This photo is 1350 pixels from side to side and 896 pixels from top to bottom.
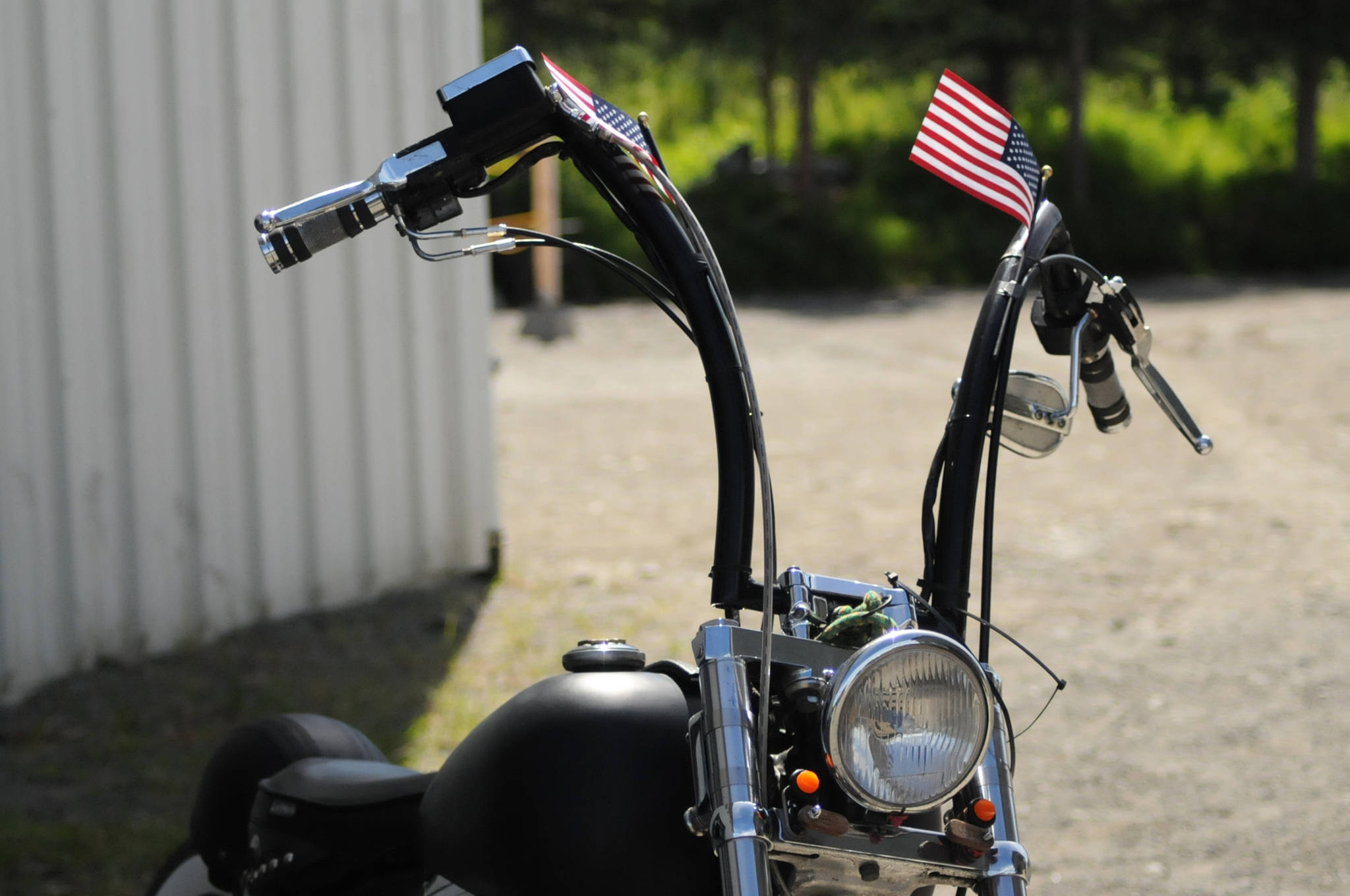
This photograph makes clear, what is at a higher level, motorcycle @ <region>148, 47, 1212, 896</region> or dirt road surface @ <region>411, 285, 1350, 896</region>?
motorcycle @ <region>148, 47, 1212, 896</region>

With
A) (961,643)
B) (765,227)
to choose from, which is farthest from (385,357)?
(765,227)

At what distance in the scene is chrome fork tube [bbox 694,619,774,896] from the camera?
4.34 ft

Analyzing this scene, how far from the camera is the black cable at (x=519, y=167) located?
161 centimetres

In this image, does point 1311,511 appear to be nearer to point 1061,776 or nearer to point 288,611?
point 1061,776

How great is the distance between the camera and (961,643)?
1442 mm

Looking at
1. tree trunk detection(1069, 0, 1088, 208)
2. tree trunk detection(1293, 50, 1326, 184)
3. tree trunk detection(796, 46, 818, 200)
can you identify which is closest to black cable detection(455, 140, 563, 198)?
tree trunk detection(796, 46, 818, 200)

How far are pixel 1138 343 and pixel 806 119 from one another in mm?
18047

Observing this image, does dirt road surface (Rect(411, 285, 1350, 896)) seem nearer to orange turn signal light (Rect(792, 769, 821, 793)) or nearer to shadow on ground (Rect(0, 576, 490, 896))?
shadow on ground (Rect(0, 576, 490, 896))

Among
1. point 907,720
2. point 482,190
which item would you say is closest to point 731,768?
point 907,720

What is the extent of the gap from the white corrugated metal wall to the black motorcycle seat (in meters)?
2.81

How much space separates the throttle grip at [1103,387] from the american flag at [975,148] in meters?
0.26

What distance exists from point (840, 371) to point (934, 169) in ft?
33.9

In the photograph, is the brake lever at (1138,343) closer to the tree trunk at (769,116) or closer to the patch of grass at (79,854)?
the patch of grass at (79,854)

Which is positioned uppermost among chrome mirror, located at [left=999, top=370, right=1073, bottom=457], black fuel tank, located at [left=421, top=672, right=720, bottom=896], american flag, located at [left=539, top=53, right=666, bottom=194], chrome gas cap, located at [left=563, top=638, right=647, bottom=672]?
american flag, located at [left=539, top=53, right=666, bottom=194]
